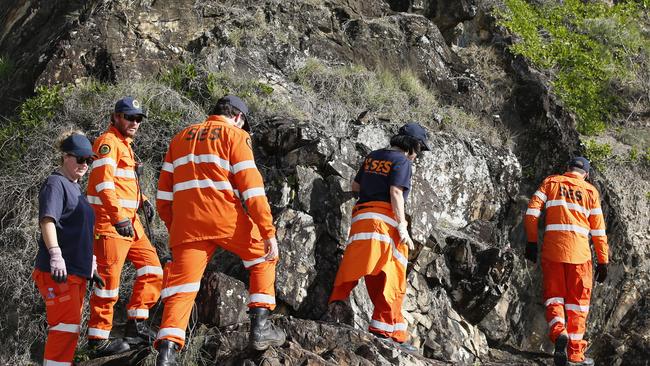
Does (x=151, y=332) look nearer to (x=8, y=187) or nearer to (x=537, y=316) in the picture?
(x=8, y=187)

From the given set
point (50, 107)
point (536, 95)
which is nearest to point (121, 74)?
point (50, 107)

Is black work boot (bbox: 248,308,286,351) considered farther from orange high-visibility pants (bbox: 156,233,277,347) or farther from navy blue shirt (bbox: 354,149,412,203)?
navy blue shirt (bbox: 354,149,412,203)

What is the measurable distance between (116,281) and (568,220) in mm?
4658

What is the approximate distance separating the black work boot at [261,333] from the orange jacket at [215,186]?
57cm

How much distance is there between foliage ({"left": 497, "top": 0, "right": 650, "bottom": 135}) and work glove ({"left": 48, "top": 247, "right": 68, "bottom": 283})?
831 centimetres

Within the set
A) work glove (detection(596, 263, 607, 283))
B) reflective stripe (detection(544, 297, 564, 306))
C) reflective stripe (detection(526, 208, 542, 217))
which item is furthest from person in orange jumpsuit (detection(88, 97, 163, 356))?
work glove (detection(596, 263, 607, 283))

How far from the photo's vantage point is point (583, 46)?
13.1 metres

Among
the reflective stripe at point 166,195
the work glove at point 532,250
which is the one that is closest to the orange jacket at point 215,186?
the reflective stripe at point 166,195

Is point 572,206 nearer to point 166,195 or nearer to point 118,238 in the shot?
point 166,195

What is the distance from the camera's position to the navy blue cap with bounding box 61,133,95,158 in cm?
589

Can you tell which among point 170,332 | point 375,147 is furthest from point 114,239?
point 375,147

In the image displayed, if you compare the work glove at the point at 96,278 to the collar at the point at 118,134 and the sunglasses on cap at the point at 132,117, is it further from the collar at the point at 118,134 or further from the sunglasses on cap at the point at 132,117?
the sunglasses on cap at the point at 132,117

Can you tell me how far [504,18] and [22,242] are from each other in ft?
27.6

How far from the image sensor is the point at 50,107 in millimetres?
9125
